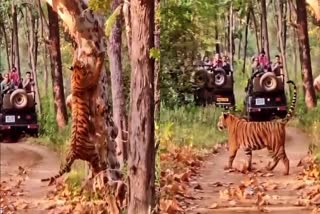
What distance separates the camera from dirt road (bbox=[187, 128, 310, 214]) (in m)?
2.78

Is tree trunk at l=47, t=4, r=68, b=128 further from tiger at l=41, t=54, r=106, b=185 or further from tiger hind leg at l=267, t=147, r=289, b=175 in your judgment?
tiger hind leg at l=267, t=147, r=289, b=175

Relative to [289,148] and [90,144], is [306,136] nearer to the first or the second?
[289,148]

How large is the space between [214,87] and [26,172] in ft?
3.33

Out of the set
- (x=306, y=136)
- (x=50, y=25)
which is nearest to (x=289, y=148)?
(x=306, y=136)

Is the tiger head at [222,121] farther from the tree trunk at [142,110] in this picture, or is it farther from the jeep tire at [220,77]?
the tree trunk at [142,110]

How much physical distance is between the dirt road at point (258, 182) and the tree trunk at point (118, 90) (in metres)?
0.39

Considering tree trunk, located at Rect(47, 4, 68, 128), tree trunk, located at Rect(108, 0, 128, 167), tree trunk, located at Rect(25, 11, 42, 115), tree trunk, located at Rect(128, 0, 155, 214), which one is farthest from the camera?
tree trunk, located at Rect(25, 11, 42, 115)

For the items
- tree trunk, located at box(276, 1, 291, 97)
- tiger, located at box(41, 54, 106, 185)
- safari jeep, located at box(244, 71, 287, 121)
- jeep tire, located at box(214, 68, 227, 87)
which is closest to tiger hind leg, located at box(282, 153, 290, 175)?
safari jeep, located at box(244, 71, 287, 121)

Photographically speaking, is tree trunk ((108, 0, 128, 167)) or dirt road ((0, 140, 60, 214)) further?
dirt road ((0, 140, 60, 214))

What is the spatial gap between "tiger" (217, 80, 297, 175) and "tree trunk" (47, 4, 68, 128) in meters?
0.74

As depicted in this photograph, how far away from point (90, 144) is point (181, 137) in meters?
0.42

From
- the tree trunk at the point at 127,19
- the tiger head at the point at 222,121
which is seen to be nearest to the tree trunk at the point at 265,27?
the tiger head at the point at 222,121

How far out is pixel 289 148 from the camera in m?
2.79

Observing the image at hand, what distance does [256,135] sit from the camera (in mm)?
2824
